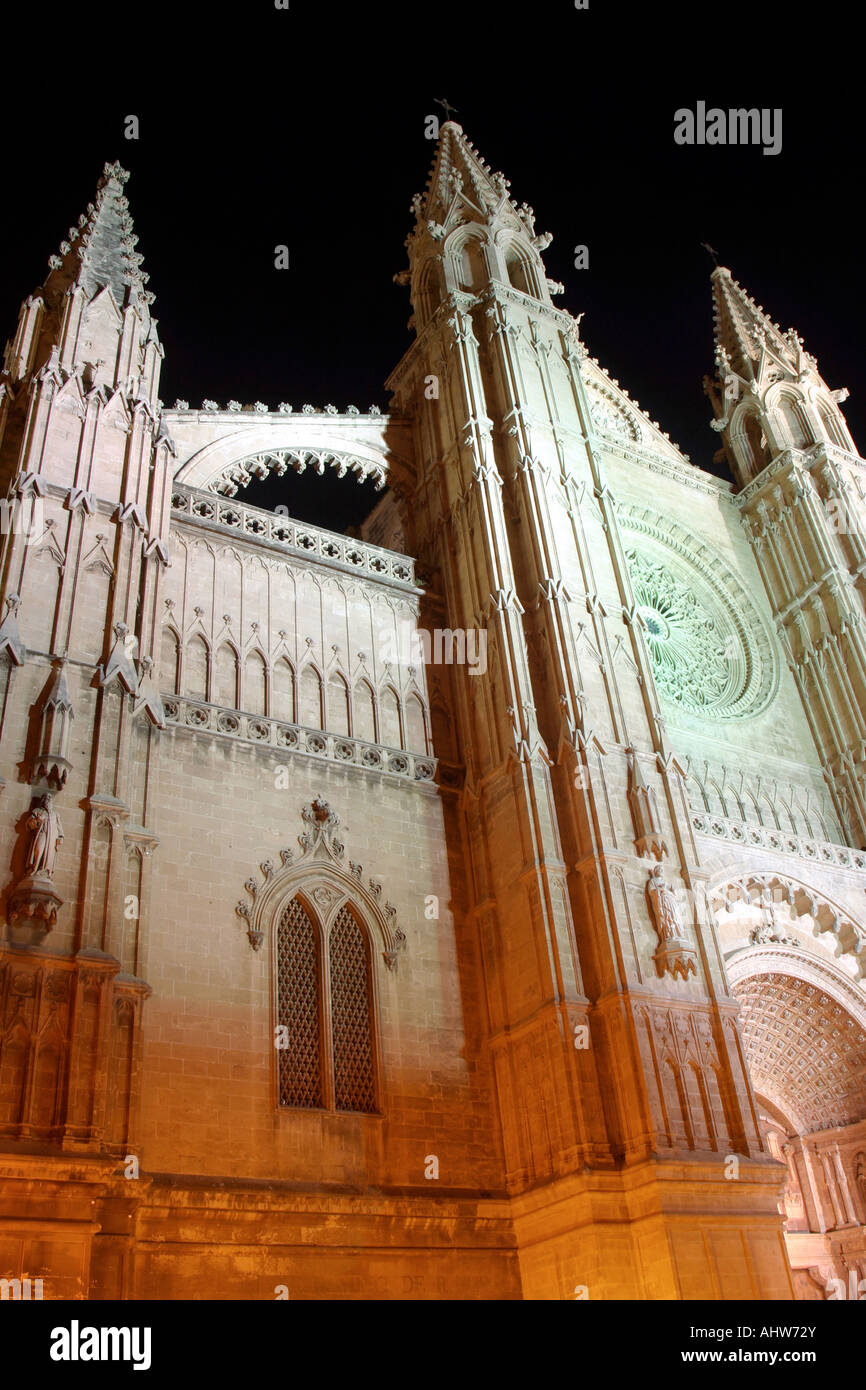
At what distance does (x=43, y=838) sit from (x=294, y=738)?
17.3 feet

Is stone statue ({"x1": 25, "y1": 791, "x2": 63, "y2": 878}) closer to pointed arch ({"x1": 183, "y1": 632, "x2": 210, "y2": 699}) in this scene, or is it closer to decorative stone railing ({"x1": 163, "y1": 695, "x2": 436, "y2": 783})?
decorative stone railing ({"x1": 163, "y1": 695, "x2": 436, "y2": 783})

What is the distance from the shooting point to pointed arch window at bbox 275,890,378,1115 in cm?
1499

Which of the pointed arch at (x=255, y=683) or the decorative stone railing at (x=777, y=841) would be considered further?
the decorative stone railing at (x=777, y=841)

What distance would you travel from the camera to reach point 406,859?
57.7 ft

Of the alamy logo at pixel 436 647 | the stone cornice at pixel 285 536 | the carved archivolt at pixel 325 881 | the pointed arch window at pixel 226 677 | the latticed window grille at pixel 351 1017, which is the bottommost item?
the latticed window grille at pixel 351 1017

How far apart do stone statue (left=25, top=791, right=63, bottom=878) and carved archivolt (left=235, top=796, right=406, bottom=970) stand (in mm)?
3302

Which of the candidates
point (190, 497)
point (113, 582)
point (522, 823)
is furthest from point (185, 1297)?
point (190, 497)

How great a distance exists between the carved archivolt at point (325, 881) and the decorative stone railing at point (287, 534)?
5036 millimetres

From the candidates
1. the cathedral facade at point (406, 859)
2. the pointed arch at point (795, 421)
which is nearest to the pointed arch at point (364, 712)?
the cathedral facade at point (406, 859)

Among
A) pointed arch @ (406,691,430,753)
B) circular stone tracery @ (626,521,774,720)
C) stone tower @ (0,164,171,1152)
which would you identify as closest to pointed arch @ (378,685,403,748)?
pointed arch @ (406,691,430,753)

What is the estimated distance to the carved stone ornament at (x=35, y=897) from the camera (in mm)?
12609

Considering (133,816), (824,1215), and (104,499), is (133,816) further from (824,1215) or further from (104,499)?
(824,1215)

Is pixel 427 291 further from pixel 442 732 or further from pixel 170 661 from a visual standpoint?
pixel 170 661

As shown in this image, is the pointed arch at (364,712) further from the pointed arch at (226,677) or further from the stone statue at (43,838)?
the stone statue at (43,838)
